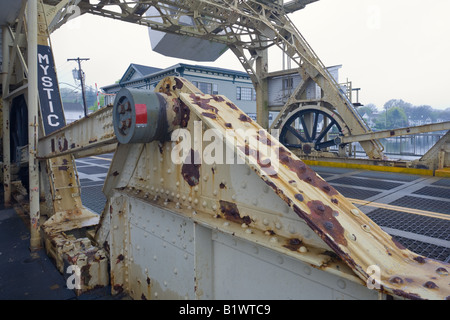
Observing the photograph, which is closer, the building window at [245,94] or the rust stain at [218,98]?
the rust stain at [218,98]

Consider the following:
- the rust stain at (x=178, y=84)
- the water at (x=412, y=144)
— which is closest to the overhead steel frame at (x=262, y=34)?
the water at (x=412, y=144)

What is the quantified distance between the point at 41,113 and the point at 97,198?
320cm

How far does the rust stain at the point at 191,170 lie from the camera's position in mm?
2121

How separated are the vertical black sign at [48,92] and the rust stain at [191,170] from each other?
3602mm

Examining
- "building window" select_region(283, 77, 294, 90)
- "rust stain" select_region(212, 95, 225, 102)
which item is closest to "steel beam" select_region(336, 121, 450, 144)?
"building window" select_region(283, 77, 294, 90)

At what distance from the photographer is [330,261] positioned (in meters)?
1.36

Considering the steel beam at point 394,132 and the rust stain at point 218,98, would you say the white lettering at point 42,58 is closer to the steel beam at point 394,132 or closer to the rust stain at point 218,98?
the rust stain at point 218,98

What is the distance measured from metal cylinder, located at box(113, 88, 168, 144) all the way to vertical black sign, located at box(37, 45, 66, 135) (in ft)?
10.7

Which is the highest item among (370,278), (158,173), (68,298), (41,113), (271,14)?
(271,14)

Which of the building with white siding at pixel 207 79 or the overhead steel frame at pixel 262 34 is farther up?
the building with white siding at pixel 207 79

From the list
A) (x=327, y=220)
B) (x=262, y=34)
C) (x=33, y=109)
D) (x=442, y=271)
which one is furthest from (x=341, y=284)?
(x=262, y=34)

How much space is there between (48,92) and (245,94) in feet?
91.2
